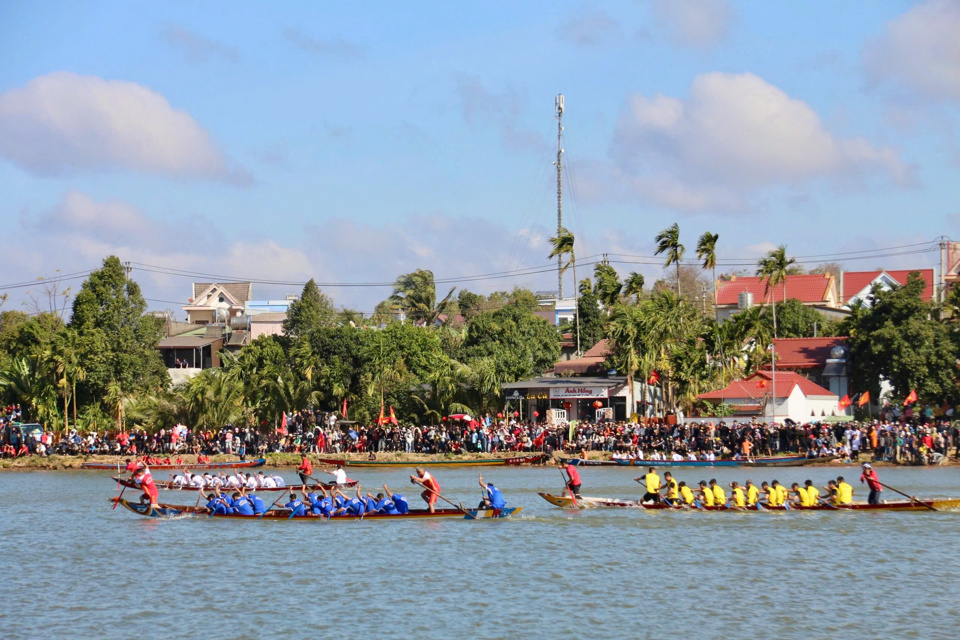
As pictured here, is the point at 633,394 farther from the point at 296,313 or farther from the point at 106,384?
the point at 106,384

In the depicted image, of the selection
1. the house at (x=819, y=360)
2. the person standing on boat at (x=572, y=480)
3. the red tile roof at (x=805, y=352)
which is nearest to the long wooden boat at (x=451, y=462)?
the person standing on boat at (x=572, y=480)

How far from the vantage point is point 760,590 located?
2019 centimetres

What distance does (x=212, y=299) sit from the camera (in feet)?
335

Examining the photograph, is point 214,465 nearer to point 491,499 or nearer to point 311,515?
point 311,515

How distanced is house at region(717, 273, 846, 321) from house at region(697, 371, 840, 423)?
23200 mm

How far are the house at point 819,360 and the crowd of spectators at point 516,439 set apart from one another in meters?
11.7

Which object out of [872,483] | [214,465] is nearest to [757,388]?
[872,483]

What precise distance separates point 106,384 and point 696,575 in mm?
39911

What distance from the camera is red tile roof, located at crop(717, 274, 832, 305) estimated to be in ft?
257

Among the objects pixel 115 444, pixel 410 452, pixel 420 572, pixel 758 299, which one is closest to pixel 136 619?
pixel 420 572

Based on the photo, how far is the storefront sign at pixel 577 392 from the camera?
5331 cm

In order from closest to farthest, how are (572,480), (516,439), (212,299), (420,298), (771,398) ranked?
(572,480)
(516,439)
(771,398)
(420,298)
(212,299)

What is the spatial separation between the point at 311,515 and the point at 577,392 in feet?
87.4

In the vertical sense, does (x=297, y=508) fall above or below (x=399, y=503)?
below
